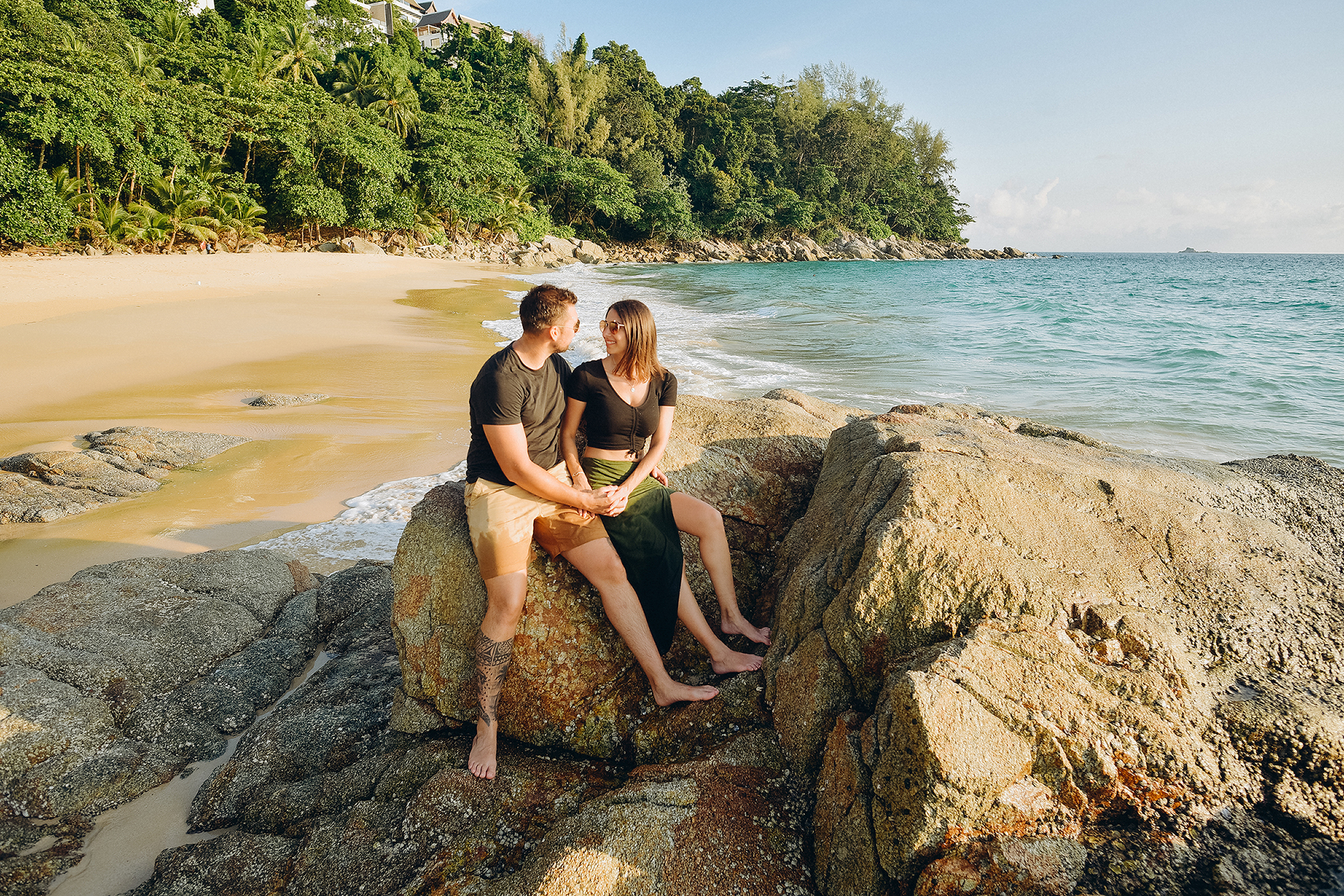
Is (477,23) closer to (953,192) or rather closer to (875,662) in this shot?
(953,192)

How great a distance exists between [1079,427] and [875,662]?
28.2 feet

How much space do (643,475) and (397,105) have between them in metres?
39.3

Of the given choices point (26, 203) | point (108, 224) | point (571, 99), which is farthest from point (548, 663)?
point (571, 99)

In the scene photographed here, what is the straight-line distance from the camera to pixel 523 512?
3055 millimetres

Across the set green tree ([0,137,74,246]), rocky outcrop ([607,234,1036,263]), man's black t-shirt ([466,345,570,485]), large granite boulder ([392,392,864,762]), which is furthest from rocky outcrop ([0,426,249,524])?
rocky outcrop ([607,234,1036,263])

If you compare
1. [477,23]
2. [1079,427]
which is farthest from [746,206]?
[1079,427]

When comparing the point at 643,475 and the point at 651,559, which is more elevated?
the point at 643,475

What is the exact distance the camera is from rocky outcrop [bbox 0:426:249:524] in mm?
5633

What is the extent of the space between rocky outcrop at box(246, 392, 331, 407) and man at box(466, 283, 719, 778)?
7.04 meters

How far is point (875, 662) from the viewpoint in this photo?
7.76 ft

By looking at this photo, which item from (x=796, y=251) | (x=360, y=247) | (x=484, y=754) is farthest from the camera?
(x=796, y=251)

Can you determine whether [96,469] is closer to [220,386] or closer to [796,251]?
[220,386]

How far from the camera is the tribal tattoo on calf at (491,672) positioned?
9.53 ft

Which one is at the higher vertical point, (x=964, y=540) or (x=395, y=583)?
(x=964, y=540)
